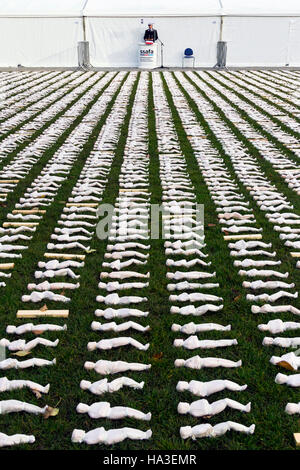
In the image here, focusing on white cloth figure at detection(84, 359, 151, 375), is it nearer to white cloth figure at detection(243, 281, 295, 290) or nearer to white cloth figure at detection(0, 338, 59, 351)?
white cloth figure at detection(0, 338, 59, 351)

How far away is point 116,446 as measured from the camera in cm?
275

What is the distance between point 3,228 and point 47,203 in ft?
3.25

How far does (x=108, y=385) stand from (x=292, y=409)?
1.25 meters

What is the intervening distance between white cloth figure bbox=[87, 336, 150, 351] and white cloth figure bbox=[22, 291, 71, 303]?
0.74m

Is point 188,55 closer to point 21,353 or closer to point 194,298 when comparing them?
point 194,298

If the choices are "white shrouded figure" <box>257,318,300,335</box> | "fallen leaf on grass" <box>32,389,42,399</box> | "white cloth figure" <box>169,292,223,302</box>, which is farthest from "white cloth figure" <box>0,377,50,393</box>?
"white shrouded figure" <box>257,318,300,335</box>

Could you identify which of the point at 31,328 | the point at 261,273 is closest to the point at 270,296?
the point at 261,273

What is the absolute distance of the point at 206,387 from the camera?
3129mm

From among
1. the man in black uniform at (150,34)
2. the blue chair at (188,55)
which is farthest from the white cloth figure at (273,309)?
the blue chair at (188,55)

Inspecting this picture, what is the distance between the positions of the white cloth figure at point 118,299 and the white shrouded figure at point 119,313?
170mm
